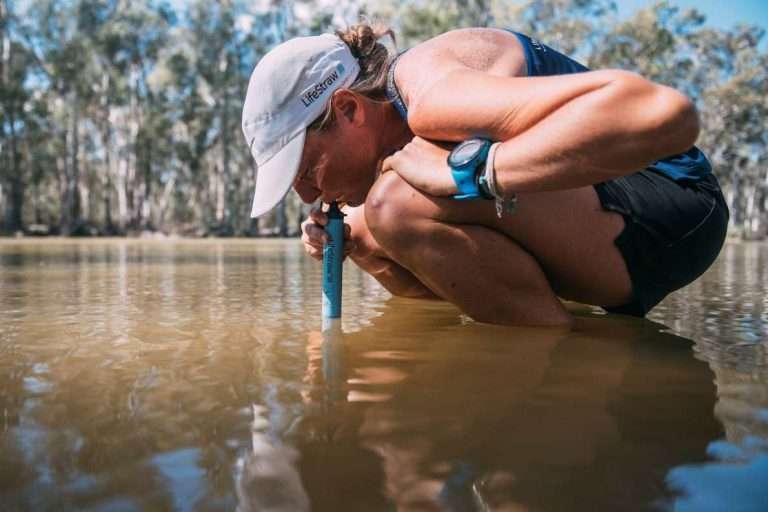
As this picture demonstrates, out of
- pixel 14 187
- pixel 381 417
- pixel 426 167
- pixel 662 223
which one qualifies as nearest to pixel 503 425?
pixel 381 417

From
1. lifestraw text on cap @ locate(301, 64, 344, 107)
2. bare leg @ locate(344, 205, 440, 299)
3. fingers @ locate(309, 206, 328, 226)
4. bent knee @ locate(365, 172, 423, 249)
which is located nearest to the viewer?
bent knee @ locate(365, 172, 423, 249)

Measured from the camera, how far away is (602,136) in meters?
1.24

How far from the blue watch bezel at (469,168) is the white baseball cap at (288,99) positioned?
497 mm

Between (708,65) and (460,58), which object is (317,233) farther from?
(708,65)

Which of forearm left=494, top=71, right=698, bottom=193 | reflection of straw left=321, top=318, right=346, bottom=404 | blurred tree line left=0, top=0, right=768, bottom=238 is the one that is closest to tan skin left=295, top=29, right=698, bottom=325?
forearm left=494, top=71, right=698, bottom=193

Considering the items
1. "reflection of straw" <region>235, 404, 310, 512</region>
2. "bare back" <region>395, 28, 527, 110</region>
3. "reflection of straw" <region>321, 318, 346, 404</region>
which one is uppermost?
"bare back" <region>395, 28, 527, 110</region>

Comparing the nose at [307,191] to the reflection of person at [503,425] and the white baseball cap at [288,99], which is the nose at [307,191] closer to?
the white baseball cap at [288,99]

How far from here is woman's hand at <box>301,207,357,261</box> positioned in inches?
78.9

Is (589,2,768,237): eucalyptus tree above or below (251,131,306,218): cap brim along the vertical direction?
above

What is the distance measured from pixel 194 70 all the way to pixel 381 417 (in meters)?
33.5

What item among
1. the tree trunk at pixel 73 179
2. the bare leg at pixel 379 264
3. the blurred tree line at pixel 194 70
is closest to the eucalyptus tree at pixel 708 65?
the blurred tree line at pixel 194 70

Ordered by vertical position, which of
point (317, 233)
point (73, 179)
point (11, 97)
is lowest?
point (317, 233)

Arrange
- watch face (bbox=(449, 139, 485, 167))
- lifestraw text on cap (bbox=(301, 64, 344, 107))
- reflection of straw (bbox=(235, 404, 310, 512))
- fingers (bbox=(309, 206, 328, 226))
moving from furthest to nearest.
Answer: fingers (bbox=(309, 206, 328, 226)) < lifestraw text on cap (bbox=(301, 64, 344, 107)) < watch face (bbox=(449, 139, 485, 167)) < reflection of straw (bbox=(235, 404, 310, 512))

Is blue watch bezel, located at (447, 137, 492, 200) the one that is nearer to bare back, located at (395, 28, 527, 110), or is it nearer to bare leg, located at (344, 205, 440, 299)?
bare back, located at (395, 28, 527, 110)
